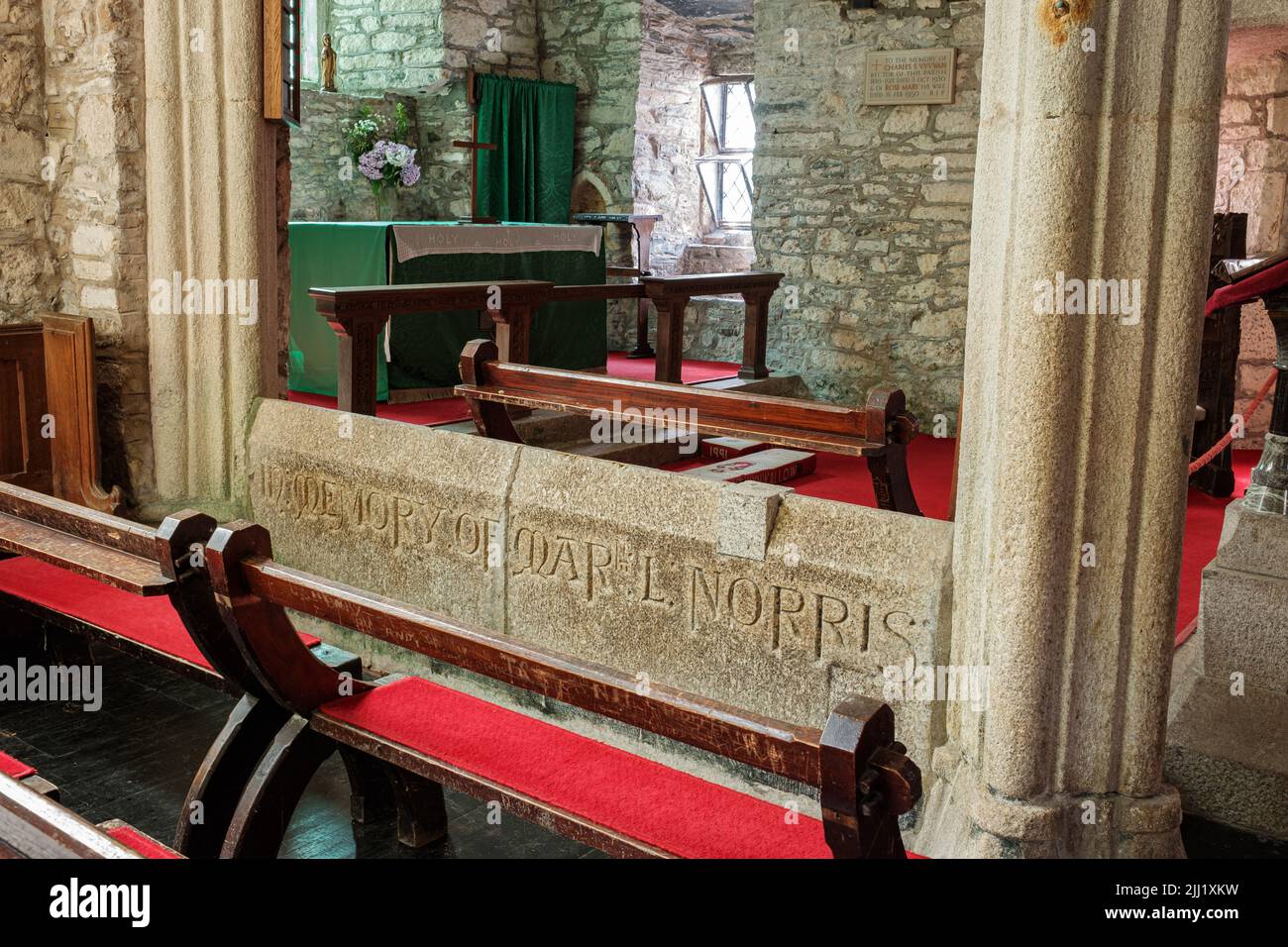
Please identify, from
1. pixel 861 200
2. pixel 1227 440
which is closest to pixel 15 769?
pixel 1227 440

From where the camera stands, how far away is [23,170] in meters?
4.43

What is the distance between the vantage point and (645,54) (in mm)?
9258

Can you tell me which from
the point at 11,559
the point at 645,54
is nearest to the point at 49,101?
the point at 11,559

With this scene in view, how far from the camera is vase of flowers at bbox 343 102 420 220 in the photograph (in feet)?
30.1

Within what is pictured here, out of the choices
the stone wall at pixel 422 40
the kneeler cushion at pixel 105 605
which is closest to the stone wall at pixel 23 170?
the kneeler cushion at pixel 105 605

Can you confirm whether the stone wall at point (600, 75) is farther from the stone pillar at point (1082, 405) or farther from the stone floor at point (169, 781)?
the stone pillar at point (1082, 405)

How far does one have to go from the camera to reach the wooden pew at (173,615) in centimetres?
248

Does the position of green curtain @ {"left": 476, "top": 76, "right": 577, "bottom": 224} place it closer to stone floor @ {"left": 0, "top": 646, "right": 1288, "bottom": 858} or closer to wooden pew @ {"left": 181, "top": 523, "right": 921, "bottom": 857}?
stone floor @ {"left": 0, "top": 646, "right": 1288, "bottom": 858}

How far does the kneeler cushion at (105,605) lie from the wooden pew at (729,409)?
132 cm

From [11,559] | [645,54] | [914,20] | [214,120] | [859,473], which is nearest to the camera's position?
[11,559]
